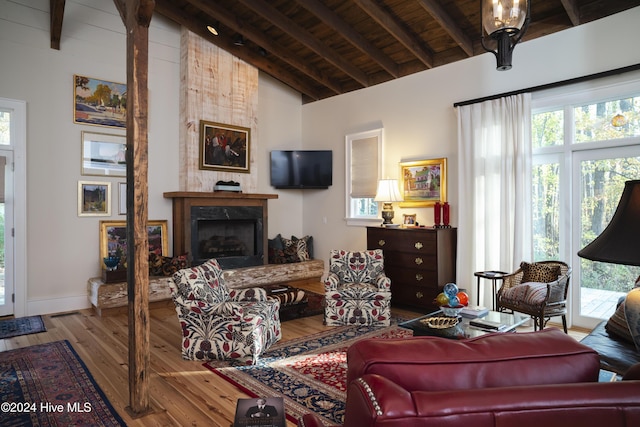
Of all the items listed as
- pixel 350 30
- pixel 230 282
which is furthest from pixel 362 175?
pixel 230 282

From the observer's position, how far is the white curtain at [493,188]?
14.9 ft

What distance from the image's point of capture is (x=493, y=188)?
15.8 feet

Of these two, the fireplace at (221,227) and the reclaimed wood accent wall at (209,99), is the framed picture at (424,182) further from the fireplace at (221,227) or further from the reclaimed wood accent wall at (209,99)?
the reclaimed wood accent wall at (209,99)

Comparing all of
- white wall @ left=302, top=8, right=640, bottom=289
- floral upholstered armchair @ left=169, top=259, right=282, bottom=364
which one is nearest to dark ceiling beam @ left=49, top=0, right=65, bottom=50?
floral upholstered armchair @ left=169, top=259, right=282, bottom=364

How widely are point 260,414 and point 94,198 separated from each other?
203 inches

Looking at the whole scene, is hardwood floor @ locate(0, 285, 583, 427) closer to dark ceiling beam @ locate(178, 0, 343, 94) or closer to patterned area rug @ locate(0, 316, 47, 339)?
patterned area rug @ locate(0, 316, 47, 339)

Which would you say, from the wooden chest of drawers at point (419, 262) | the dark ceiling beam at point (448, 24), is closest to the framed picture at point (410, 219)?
the wooden chest of drawers at point (419, 262)

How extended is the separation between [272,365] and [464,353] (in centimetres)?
269

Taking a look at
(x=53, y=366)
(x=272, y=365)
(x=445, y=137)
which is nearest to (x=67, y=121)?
(x=53, y=366)

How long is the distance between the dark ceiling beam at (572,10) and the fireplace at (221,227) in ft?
15.2

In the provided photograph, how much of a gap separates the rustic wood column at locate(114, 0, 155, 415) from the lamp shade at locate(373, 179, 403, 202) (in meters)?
3.56

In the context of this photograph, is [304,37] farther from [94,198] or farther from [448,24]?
[94,198]

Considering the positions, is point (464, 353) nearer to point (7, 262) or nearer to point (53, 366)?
point (53, 366)

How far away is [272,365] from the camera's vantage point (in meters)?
3.42
